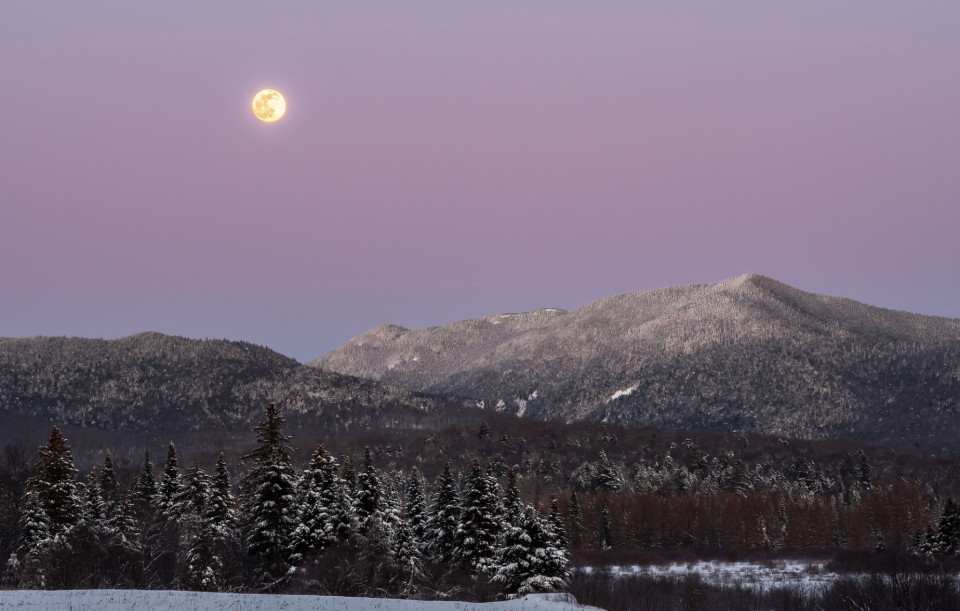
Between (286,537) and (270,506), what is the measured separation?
7.13ft

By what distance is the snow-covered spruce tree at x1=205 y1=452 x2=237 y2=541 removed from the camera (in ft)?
169

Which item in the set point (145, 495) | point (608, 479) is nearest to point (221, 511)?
point (145, 495)

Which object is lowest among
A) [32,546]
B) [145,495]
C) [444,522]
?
[444,522]

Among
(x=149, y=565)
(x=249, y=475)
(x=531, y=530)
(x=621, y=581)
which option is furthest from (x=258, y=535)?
(x=621, y=581)

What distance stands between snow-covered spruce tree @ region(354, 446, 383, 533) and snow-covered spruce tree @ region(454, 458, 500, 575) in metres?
6.37

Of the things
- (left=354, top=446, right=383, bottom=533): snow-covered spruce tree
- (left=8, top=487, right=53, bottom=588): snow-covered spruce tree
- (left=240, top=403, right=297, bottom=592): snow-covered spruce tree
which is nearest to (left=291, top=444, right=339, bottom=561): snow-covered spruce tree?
(left=240, top=403, right=297, bottom=592): snow-covered spruce tree

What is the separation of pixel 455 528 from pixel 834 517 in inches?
3254

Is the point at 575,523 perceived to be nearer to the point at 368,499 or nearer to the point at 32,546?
the point at 368,499

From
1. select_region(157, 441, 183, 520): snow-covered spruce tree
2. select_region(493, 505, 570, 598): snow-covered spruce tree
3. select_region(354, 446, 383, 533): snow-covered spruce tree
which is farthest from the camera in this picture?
select_region(157, 441, 183, 520): snow-covered spruce tree

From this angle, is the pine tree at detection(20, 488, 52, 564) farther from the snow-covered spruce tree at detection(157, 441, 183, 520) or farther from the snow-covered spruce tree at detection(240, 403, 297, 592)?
the snow-covered spruce tree at detection(240, 403, 297, 592)

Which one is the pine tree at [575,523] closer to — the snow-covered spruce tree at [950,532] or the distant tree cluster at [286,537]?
the snow-covered spruce tree at [950,532]

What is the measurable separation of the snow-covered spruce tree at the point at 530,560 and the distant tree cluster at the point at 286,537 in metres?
0.08

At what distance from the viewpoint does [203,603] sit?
1126 inches

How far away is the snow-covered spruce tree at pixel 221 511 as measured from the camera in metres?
51.6
